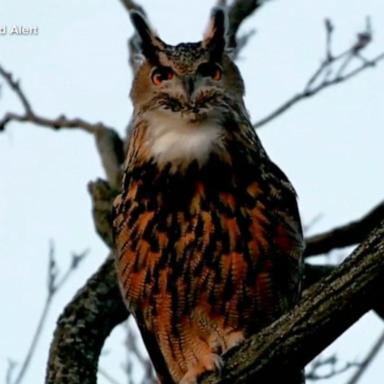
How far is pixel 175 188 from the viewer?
464 centimetres

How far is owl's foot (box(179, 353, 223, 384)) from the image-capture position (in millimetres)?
4292

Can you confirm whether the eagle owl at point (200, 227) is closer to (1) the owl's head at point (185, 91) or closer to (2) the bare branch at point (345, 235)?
(1) the owl's head at point (185, 91)

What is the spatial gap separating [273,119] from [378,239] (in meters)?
3.65

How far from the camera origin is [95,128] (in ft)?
21.8

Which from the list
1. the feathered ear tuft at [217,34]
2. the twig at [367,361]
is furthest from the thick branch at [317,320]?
the twig at [367,361]

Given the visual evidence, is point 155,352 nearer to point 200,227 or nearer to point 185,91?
point 200,227

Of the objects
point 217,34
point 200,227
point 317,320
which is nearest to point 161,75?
point 217,34

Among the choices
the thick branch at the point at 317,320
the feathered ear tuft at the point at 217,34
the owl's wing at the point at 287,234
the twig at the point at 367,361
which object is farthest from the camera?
the twig at the point at 367,361

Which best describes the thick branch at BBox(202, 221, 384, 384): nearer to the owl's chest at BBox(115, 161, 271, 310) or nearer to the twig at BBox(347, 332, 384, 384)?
the owl's chest at BBox(115, 161, 271, 310)

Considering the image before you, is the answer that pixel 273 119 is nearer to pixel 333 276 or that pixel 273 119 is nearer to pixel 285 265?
pixel 285 265

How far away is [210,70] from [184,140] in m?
0.41

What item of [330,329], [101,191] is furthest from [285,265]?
[101,191]

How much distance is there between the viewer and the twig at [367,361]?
5.84 metres

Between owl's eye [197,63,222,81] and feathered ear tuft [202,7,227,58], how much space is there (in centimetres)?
10
